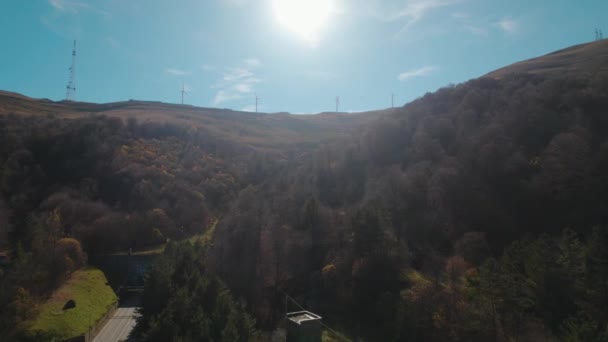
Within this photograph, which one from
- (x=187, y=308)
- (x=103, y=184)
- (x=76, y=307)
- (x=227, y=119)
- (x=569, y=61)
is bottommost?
(x=76, y=307)

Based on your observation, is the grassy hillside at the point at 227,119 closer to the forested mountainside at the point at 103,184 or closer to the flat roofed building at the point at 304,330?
the forested mountainside at the point at 103,184

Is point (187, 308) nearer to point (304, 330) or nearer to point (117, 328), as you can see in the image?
point (304, 330)

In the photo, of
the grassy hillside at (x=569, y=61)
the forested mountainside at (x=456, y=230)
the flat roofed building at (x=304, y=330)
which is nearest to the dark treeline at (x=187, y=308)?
the forested mountainside at (x=456, y=230)

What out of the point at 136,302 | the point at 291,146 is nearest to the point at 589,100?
the point at 136,302

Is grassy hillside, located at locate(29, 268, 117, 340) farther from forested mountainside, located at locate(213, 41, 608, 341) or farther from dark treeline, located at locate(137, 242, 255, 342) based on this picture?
forested mountainside, located at locate(213, 41, 608, 341)

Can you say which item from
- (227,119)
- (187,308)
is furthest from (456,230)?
(227,119)

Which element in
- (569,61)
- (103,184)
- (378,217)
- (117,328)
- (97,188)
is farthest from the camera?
(569,61)
